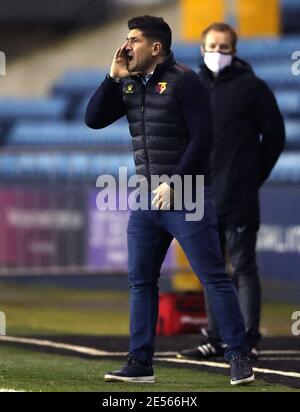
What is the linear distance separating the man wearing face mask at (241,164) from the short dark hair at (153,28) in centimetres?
168

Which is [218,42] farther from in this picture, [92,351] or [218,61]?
[92,351]

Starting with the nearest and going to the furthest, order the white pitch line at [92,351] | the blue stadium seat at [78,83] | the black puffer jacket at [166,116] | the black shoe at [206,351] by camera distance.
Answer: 1. the black puffer jacket at [166,116]
2. the white pitch line at [92,351]
3. the black shoe at [206,351]
4. the blue stadium seat at [78,83]

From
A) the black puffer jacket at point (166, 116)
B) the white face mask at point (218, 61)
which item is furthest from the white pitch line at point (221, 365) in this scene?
the white face mask at point (218, 61)

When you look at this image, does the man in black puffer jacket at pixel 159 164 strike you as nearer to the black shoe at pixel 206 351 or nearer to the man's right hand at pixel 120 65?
the man's right hand at pixel 120 65

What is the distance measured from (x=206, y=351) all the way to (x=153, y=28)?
2.50 m

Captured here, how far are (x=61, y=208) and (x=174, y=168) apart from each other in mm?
8900

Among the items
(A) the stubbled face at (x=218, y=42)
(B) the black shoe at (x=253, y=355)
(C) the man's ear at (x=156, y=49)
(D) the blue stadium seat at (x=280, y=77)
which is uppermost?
(D) the blue stadium seat at (x=280, y=77)

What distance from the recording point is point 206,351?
9102 mm

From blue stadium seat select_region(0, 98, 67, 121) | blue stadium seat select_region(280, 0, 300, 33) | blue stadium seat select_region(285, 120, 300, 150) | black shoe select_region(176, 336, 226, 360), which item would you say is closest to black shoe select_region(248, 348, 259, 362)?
black shoe select_region(176, 336, 226, 360)

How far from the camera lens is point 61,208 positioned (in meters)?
16.3

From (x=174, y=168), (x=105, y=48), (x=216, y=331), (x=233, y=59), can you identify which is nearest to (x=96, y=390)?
(x=174, y=168)

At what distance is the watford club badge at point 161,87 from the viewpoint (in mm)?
7449

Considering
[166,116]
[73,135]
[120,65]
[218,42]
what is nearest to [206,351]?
[218,42]

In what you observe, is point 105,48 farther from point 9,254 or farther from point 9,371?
point 9,371
